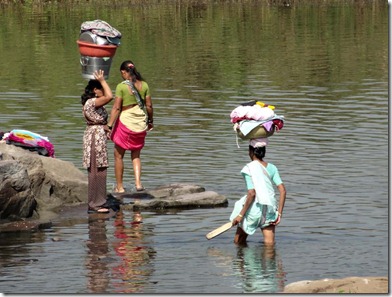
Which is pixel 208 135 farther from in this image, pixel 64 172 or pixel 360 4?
pixel 360 4

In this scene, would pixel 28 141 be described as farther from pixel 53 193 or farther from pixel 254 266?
pixel 254 266

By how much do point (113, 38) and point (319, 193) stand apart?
3.17 metres

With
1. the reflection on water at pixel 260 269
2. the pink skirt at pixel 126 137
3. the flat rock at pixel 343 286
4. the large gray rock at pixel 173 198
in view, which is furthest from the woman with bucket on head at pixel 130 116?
the flat rock at pixel 343 286

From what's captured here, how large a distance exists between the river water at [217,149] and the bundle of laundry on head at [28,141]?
1208 mm

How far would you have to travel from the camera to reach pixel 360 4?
49375 millimetres

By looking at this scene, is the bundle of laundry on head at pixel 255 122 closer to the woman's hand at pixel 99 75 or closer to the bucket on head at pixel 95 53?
the woman's hand at pixel 99 75

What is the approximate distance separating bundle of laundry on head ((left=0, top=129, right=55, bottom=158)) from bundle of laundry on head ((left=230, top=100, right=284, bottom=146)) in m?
3.64

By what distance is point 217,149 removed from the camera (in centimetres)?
1803

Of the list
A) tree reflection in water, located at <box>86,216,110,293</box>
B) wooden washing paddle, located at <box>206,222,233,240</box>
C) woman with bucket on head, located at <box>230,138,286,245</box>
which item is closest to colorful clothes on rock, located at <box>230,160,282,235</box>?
woman with bucket on head, located at <box>230,138,286,245</box>

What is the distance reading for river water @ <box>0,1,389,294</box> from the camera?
37.7 feet

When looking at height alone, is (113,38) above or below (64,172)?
above

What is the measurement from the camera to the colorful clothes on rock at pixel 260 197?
12.1 m

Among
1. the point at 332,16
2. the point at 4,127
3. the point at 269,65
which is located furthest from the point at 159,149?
the point at 332,16

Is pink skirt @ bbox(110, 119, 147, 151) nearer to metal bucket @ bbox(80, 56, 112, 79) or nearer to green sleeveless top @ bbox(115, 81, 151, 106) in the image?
green sleeveless top @ bbox(115, 81, 151, 106)
